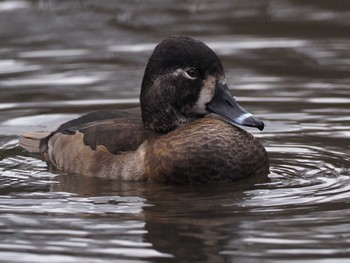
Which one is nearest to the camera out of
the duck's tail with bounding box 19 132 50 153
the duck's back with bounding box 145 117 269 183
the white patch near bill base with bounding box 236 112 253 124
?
the duck's back with bounding box 145 117 269 183

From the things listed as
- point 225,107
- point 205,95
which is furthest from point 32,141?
point 225,107

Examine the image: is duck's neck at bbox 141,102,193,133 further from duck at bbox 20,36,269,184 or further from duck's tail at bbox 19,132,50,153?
duck's tail at bbox 19,132,50,153

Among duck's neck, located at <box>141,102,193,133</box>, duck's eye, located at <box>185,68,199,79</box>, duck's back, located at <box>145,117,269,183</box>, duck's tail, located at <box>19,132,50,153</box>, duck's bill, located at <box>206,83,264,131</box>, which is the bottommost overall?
duck's tail, located at <box>19,132,50,153</box>

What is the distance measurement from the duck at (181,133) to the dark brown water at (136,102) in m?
0.13

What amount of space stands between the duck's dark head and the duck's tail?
3.97 feet

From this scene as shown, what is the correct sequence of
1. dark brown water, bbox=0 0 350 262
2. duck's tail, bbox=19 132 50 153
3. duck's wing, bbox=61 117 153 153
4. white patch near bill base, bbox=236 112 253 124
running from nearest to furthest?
dark brown water, bbox=0 0 350 262 → white patch near bill base, bbox=236 112 253 124 → duck's wing, bbox=61 117 153 153 → duck's tail, bbox=19 132 50 153

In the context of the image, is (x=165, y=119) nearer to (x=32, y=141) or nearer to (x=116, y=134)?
(x=116, y=134)

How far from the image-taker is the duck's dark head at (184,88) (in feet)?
26.1

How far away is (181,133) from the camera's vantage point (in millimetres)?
7941

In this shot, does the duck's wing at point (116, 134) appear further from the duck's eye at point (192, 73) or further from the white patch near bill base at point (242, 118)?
the white patch near bill base at point (242, 118)

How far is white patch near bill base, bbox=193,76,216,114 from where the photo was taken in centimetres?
800

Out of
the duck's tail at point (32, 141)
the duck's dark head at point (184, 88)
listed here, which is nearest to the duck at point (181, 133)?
the duck's dark head at point (184, 88)

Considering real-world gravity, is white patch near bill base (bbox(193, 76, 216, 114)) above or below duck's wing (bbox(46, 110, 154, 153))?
above

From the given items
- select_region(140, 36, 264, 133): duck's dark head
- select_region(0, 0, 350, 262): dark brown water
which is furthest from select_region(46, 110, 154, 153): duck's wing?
select_region(0, 0, 350, 262): dark brown water
